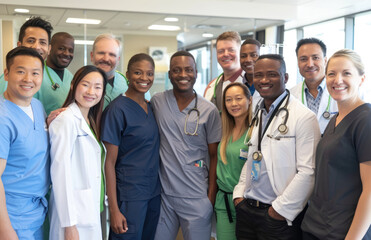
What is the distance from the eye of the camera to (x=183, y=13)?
5.55 meters

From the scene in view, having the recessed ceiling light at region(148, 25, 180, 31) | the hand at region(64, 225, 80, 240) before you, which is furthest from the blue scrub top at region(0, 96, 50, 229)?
the recessed ceiling light at region(148, 25, 180, 31)

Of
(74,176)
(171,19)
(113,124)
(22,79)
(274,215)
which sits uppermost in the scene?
(171,19)

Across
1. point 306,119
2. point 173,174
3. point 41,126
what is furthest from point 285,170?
point 41,126

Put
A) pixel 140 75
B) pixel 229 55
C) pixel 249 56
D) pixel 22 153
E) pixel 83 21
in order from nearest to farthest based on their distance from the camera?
pixel 22 153 → pixel 140 75 → pixel 249 56 → pixel 229 55 → pixel 83 21

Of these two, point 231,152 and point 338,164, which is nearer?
point 338,164

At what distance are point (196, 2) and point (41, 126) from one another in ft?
14.1

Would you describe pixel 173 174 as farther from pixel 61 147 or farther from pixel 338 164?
pixel 338 164

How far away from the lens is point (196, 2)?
560 cm

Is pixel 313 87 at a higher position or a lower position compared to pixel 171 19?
lower

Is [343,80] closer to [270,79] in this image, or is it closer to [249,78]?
[270,79]

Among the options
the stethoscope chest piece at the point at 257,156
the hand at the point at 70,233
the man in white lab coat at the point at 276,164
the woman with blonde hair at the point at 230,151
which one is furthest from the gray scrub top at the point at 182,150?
the hand at the point at 70,233

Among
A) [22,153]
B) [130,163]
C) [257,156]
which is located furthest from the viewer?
[130,163]

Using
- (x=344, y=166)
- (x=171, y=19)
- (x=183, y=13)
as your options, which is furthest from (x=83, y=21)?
(x=344, y=166)

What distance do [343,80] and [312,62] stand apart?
835 mm
